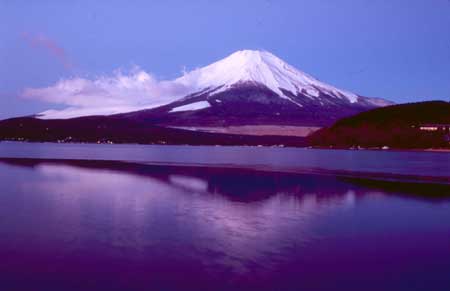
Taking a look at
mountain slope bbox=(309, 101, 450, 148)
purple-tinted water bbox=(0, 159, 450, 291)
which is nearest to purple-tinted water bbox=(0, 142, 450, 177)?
purple-tinted water bbox=(0, 159, 450, 291)

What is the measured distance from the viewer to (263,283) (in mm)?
10648

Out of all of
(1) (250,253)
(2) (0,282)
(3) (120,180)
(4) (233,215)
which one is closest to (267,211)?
(4) (233,215)

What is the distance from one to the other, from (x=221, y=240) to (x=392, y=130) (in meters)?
162

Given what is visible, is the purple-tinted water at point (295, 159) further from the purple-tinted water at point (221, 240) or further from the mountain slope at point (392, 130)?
the mountain slope at point (392, 130)

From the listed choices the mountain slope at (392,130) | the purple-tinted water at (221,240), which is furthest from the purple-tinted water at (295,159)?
the mountain slope at (392,130)

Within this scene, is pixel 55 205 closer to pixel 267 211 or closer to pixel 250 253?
pixel 267 211

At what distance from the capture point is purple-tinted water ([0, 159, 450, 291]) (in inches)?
431

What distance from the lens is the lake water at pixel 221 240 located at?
11.0 metres

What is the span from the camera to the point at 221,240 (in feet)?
48.1

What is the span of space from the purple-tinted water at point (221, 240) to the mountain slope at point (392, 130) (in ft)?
440

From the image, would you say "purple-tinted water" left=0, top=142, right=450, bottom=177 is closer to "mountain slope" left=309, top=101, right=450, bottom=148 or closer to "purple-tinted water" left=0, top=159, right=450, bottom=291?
"purple-tinted water" left=0, top=159, right=450, bottom=291

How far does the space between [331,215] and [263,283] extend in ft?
31.1

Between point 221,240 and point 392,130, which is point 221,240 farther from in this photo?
point 392,130

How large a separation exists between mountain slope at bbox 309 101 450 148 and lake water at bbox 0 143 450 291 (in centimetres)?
13386
